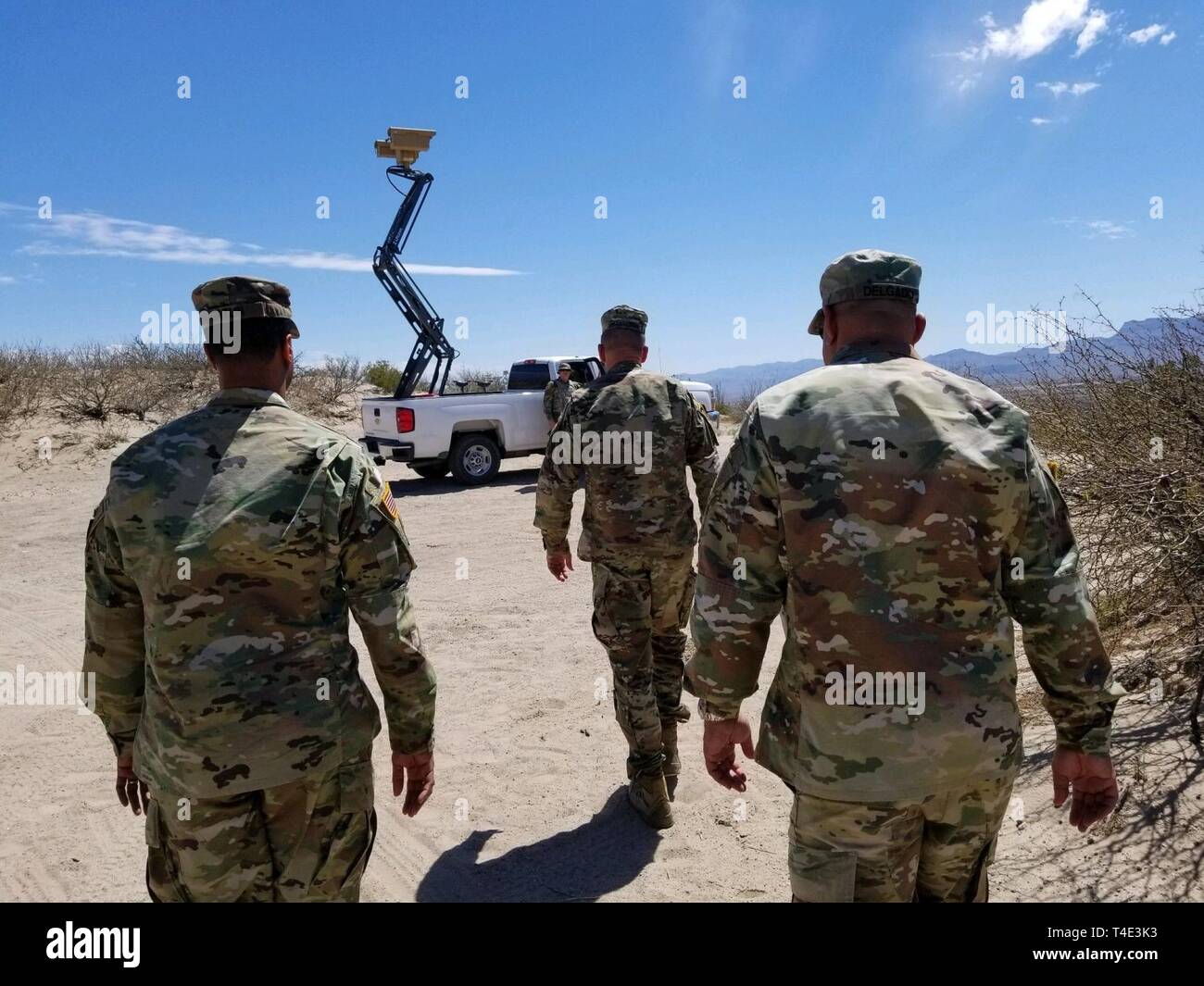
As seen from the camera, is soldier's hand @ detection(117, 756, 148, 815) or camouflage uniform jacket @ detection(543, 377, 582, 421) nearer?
soldier's hand @ detection(117, 756, 148, 815)

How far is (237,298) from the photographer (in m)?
2.08

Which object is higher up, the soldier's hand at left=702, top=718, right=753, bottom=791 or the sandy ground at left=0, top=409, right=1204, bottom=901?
the soldier's hand at left=702, top=718, right=753, bottom=791

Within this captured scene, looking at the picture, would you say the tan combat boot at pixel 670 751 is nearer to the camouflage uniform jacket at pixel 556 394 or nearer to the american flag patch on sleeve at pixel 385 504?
the american flag patch on sleeve at pixel 385 504

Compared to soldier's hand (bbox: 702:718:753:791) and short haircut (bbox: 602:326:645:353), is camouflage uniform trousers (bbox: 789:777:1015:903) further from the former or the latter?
short haircut (bbox: 602:326:645:353)

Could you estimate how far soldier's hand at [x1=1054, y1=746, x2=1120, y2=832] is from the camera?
Result: 6.23 feet

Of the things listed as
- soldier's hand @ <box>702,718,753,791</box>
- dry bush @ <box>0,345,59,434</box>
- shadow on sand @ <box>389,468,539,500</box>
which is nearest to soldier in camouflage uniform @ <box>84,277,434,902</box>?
soldier's hand @ <box>702,718,753,791</box>

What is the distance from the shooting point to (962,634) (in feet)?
5.96

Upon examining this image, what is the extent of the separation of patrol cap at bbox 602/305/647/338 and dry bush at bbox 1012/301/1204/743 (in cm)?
256

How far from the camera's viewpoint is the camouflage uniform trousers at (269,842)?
75.5 inches

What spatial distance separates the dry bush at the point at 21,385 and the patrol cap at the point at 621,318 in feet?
45.5

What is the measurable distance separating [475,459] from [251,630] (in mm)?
10392

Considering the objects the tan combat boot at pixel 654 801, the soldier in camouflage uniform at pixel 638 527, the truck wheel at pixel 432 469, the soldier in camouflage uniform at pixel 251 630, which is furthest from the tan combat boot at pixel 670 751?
the truck wheel at pixel 432 469

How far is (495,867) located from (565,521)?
1.52m

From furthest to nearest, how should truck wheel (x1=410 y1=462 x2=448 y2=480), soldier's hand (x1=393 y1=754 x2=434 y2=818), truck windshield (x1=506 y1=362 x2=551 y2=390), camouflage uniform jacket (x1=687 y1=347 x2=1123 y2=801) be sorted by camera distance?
truck windshield (x1=506 y1=362 x2=551 y2=390)
truck wheel (x1=410 y1=462 x2=448 y2=480)
soldier's hand (x1=393 y1=754 x2=434 y2=818)
camouflage uniform jacket (x1=687 y1=347 x2=1123 y2=801)
